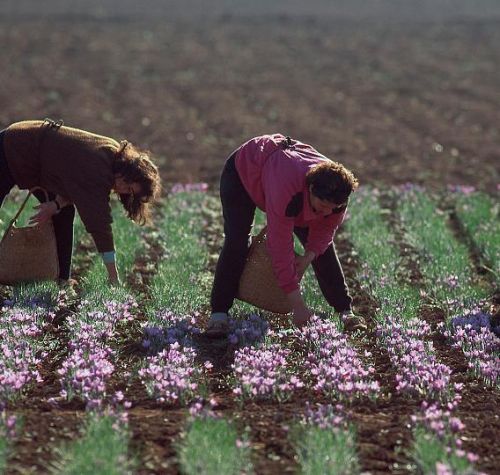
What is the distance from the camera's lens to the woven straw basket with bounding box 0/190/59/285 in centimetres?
709

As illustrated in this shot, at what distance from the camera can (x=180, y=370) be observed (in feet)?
17.6

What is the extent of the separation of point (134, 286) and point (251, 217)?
170 cm

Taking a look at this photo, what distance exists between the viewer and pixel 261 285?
641 centimetres

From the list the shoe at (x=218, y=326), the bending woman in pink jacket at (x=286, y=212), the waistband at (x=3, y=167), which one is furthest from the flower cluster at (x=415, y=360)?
the waistband at (x=3, y=167)

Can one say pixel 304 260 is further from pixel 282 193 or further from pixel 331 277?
pixel 282 193

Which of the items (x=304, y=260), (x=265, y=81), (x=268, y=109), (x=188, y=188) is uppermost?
(x=304, y=260)

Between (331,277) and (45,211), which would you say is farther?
(45,211)

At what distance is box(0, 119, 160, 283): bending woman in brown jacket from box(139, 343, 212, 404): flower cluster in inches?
48.5

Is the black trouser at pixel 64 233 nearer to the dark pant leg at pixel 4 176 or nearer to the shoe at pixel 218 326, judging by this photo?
the dark pant leg at pixel 4 176

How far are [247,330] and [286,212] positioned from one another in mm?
985

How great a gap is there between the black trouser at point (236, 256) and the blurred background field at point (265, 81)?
20.0 ft

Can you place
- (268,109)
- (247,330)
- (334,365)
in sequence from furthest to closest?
1. (268,109)
2. (247,330)
3. (334,365)

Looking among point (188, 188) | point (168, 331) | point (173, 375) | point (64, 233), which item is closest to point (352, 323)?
point (168, 331)

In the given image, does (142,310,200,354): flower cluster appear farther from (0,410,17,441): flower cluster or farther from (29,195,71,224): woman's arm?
(0,410,17,441): flower cluster
